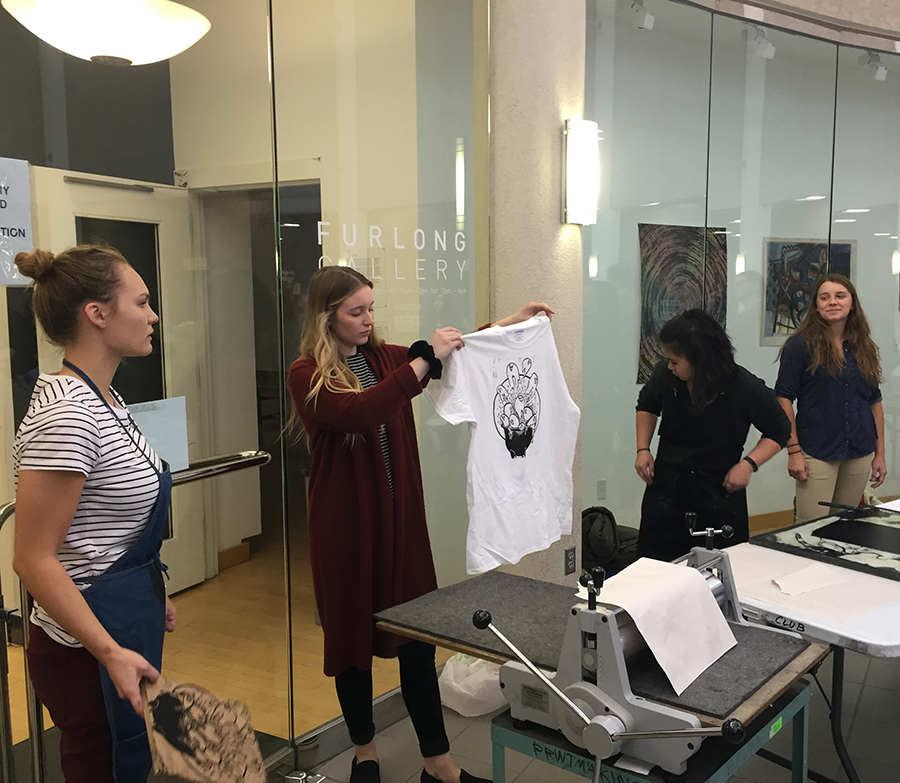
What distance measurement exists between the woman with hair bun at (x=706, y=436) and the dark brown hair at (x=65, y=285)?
2.33 metres

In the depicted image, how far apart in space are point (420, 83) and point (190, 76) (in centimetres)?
117

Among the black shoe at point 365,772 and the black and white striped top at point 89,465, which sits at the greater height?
the black and white striped top at point 89,465

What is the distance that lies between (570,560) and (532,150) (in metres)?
1.88

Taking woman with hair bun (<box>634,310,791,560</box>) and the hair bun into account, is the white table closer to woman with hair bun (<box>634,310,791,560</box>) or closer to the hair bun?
woman with hair bun (<box>634,310,791,560</box>)

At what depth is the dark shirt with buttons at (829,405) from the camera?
4078 mm

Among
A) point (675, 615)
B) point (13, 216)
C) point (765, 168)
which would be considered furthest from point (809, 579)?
point (765, 168)

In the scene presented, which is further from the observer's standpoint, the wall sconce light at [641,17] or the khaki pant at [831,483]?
the wall sconce light at [641,17]

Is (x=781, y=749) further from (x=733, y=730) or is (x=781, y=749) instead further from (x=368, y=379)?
(x=368, y=379)

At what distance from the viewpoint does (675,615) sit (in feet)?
5.60

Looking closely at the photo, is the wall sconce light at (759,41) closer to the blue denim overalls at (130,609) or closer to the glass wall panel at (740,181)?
the glass wall panel at (740,181)

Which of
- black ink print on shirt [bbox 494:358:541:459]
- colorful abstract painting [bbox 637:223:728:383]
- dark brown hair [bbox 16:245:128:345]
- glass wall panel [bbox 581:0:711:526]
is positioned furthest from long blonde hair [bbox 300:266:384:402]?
colorful abstract painting [bbox 637:223:728:383]

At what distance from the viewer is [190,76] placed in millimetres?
2389

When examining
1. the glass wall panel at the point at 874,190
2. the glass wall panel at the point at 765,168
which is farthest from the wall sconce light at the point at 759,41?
the glass wall panel at the point at 874,190

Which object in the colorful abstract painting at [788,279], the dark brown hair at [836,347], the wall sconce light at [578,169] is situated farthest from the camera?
the colorful abstract painting at [788,279]
